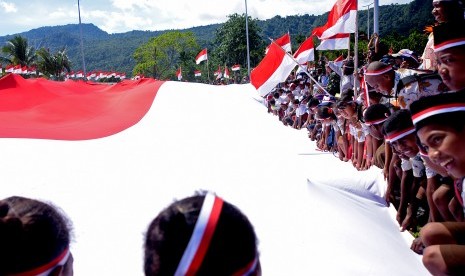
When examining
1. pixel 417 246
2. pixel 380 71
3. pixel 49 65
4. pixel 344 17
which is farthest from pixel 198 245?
pixel 49 65

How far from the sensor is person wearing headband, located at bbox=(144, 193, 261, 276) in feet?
2.98

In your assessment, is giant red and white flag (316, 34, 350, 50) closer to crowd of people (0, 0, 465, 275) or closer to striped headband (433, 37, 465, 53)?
crowd of people (0, 0, 465, 275)

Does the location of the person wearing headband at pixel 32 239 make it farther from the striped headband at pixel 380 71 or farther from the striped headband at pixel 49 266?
the striped headband at pixel 380 71

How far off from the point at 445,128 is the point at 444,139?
43mm

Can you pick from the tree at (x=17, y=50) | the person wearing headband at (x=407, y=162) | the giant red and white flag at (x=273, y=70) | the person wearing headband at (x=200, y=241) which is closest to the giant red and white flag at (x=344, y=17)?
the giant red and white flag at (x=273, y=70)

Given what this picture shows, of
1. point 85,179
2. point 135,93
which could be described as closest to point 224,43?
point 135,93

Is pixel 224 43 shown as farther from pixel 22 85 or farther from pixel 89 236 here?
pixel 89 236

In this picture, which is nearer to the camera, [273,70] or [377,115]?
[377,115]

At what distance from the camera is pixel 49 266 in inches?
44.4

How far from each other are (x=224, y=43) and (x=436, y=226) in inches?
1599

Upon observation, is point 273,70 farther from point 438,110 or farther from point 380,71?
point 438,110

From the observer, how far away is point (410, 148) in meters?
2.75

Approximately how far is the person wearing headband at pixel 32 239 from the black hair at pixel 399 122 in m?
2.12

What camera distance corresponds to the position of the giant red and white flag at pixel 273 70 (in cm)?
609
